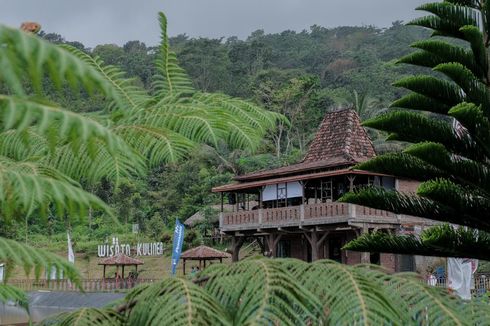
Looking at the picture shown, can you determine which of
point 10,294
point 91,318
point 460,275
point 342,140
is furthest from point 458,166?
point 342,140

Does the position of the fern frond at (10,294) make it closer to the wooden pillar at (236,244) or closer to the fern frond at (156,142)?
the fern frond at (156,142)

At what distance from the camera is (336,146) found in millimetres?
25188

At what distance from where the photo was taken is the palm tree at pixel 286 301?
1770 millimetres

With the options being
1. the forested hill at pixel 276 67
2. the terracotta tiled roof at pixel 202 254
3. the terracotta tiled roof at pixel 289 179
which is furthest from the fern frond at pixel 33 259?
the forested hill at pixel 276 67

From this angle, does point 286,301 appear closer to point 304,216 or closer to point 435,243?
point 435,243

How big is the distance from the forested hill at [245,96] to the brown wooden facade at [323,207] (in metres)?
3.25

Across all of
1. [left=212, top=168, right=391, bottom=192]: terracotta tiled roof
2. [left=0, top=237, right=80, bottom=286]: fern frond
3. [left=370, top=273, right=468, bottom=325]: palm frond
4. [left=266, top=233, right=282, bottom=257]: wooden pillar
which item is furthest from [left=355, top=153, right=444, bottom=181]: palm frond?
[left=266, top=233, right=282, bottom=257]: wooden pillar

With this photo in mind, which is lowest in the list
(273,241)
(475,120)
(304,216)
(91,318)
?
(91,318)

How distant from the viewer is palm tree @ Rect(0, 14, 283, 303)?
43.6 inches

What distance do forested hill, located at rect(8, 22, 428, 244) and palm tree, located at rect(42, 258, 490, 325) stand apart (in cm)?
1849

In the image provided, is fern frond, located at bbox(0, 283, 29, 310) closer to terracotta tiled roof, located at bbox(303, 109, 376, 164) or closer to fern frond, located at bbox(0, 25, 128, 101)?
fern frond, located at bbox(0, 25, 128, 101)

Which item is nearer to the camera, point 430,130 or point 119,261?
point 430,130

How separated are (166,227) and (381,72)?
2622cm

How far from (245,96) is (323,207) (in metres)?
29.9
